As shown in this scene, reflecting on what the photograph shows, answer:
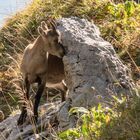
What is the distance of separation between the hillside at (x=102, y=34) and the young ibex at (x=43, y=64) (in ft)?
0.81

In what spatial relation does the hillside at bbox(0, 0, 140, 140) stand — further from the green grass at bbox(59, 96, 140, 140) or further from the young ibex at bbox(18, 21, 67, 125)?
the young ibex at bbox(18, 21, 67, 125)

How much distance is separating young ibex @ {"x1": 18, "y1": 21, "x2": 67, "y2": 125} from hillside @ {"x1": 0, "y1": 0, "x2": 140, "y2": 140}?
0.81 ft

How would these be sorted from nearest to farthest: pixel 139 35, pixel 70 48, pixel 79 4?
pixel 70 48, pixel 139 35, pixel 79 4

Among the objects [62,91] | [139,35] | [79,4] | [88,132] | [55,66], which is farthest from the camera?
[79,4]

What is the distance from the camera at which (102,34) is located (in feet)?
31.5

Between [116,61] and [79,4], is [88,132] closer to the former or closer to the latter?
[116,61]

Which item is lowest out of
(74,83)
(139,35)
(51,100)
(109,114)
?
(51,100)

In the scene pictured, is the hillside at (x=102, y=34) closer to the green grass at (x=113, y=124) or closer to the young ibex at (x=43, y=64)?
the green grass at (x=113, y=124)

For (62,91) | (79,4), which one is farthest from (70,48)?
(79,4)

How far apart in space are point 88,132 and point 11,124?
369 cm

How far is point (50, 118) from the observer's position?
701cm

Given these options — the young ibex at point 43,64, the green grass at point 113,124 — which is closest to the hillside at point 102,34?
the green grass at point 113,124

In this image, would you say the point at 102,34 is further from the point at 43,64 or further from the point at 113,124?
the point at 113,124

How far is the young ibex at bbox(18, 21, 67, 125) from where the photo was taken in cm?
759
